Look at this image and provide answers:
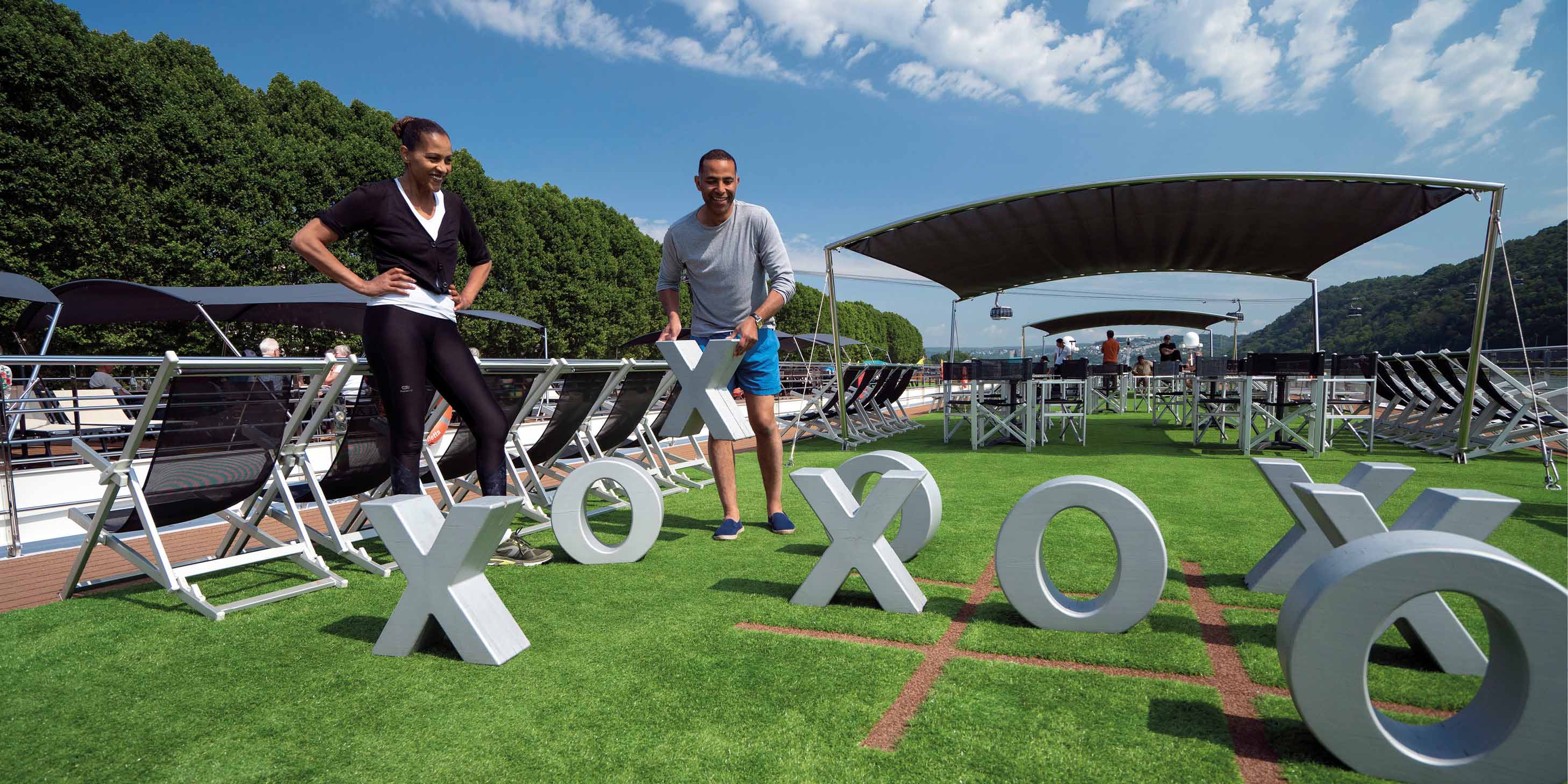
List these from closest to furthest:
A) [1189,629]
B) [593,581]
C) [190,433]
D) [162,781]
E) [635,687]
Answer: [162,781] → [635,687] → [1189,629] → [190,433] → [593,581]

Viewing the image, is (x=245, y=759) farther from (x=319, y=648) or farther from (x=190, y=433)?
(x=190, y=433)

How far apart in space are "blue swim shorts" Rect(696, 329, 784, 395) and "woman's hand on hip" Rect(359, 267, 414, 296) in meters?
1.53

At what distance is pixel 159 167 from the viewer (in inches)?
634

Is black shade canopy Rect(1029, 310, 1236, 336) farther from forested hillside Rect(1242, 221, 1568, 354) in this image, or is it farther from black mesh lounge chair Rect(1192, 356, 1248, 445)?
black mesh lounge chair Rect(1192, 356, 1248, 445)

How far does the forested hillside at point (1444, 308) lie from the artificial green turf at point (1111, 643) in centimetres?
893

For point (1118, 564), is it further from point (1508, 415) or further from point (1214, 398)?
point (1508, 415)

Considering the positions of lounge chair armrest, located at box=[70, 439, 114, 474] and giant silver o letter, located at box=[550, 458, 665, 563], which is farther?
giant silver o letter, located at box=[550, 458, 665, 563]

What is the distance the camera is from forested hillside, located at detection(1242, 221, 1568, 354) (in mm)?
37281

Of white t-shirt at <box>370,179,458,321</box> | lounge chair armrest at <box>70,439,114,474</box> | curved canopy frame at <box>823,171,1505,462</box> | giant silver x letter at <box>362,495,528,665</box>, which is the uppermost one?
curved canopy frame at <box>823,171,1505,462</box>

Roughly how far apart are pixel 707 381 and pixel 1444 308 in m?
73.7

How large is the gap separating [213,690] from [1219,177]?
9.91 m

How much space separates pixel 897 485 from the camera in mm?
2521

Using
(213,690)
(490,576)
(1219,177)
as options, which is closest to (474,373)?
(490,576)

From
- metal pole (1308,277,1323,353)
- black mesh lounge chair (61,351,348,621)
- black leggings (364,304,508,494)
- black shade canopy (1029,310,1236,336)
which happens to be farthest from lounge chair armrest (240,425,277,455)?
black shade canopy (1029,310,1236,336)
